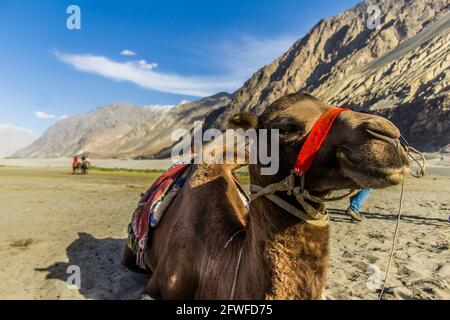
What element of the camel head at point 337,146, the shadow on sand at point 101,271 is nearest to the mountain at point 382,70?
the camel head at point 337,146

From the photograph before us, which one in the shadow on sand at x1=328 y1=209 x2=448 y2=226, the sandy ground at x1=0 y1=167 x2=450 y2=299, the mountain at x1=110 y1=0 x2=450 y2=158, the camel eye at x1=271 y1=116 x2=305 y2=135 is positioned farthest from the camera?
the mountain at x1=110 y1=0 x2=450 y2=158

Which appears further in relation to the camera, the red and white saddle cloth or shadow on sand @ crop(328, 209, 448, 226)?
shadow on sand @ crop(328, 209, 448, 226)

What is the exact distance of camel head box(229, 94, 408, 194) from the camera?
2.19m

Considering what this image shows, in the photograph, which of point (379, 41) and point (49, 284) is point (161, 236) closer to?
point (49, 284)

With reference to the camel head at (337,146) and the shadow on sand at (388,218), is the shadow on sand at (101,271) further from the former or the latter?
the shadow on sand at (388,218)

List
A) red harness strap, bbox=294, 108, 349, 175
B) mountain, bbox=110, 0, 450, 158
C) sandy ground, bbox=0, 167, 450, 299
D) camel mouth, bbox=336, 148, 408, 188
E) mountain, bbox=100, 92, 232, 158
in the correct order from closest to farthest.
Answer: camel mouth, bbox=336, 148, 408, 188, red harness strap, bbox=294, 108, 349, 175, sandy ground, bbox=0, 167, 450, 299, mountain, bbox=110, 0, 450, 158, mountain, bbox=100, 92, 232, 158

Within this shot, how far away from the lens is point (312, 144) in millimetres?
2492

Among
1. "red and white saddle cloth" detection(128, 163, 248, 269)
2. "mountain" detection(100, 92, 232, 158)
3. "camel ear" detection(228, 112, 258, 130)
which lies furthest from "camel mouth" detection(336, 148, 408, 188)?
"mountain" detection(100, 92, 232, 158)

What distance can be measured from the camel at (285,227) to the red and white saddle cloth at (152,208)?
3.13ft

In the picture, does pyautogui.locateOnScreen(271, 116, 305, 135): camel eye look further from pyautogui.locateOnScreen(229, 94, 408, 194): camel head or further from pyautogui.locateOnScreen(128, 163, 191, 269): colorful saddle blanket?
pyautogui.locateOnScreen(128, 163, 191, 269): colorful saddle blanket

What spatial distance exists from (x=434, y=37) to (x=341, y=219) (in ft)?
211

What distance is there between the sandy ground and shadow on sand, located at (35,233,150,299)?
1 cm

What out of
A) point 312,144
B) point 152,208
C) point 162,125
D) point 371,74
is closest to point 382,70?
point 371,74
